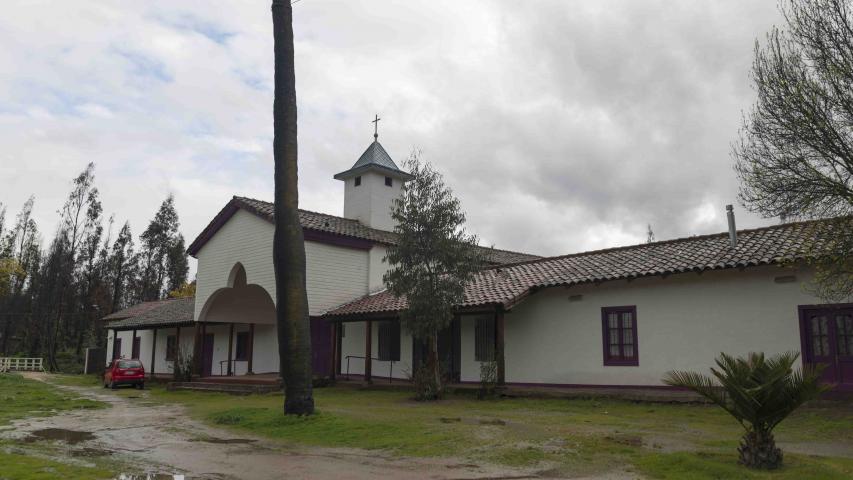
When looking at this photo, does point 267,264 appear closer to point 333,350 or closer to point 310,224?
point 310,224

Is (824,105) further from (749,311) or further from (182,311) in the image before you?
(182,311)

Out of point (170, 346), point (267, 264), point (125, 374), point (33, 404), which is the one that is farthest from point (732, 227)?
point (170, 346)

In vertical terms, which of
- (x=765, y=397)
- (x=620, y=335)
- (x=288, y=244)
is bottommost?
(x=765, y=397)

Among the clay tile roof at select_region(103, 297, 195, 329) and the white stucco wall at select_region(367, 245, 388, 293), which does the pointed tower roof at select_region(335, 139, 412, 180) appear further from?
the clay tile roof at select_region(103, 297, 195, 329)

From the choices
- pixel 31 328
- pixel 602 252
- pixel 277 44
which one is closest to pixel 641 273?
pixel 602 252

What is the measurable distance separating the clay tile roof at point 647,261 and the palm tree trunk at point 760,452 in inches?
212

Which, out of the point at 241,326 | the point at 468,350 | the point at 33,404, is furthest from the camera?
the point at 241,326

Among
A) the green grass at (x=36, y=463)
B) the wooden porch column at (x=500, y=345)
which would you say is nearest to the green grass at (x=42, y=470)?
the green grass at (x=36, y=463)

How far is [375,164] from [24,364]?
33.8 m

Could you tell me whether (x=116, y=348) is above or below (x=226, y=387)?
above

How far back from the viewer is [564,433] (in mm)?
10797

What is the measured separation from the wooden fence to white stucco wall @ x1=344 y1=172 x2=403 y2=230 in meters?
29.8

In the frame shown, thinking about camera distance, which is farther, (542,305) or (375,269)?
(375,269)

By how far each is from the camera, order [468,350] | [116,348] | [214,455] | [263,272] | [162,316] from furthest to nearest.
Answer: [116,348]
[162,316]
[263,272]
[468,350]
[214,455]
